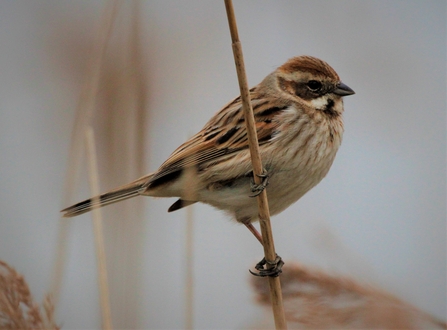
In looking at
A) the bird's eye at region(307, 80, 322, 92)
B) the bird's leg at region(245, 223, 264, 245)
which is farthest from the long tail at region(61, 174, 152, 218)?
the bird's eye at region(307, 80, 322, 92)

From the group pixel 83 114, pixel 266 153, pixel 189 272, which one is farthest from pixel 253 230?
pixel 83 114

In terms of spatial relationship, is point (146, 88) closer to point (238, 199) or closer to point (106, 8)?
point (106, 8)

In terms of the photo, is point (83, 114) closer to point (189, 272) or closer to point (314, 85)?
point (189, 272)

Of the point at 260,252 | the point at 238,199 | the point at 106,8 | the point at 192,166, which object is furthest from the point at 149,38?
the point at 260,252

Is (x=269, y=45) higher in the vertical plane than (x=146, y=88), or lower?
higher

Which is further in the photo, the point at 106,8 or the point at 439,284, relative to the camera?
the point at 439,284

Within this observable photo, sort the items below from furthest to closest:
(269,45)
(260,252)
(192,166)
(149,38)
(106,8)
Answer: (269,45), (260,252), (192,166), (149,38), (106,8)

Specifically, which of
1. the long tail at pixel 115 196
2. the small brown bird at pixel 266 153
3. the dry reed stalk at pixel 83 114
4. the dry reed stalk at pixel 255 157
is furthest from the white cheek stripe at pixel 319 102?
the dry reed stalk at pixel 83 114
